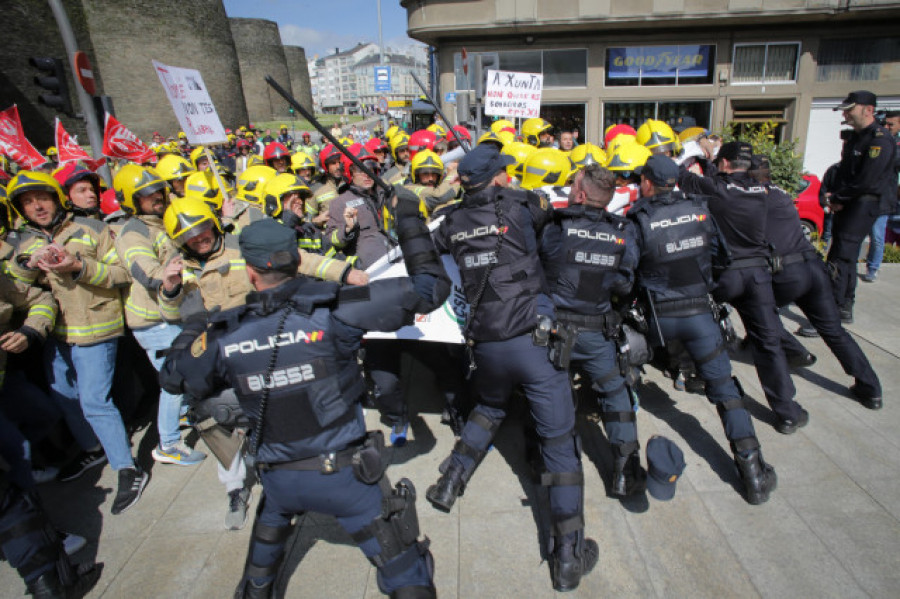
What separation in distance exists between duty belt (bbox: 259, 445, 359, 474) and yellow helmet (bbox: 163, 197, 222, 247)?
1.65m

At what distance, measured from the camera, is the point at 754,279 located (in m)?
3.87

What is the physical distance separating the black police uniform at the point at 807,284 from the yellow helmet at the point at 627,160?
0.97 meters

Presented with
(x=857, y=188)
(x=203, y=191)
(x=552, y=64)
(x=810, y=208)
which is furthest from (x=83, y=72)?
(x=552, y=64)

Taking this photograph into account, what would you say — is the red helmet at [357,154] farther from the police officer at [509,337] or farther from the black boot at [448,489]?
the black boot at [448,489]

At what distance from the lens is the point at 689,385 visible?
4.64 m

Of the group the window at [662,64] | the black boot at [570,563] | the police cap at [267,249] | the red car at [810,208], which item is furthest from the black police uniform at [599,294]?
the window at [662,64]

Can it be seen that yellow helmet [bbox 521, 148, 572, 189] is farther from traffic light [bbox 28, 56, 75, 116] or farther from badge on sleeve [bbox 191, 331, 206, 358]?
traffic light [bbox 28, 56, 75, 116]

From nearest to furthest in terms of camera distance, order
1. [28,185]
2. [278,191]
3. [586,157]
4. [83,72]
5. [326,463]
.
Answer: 1. [326,463]
2. [28,185]
3. [278,191]
4. [586,157]
5. [83,72]

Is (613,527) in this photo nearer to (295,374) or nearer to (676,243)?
(676,243)

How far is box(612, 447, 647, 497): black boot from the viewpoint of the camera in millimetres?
3322

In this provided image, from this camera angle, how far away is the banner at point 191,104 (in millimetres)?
4773

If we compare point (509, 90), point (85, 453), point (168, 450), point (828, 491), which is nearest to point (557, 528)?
point (828, 491)

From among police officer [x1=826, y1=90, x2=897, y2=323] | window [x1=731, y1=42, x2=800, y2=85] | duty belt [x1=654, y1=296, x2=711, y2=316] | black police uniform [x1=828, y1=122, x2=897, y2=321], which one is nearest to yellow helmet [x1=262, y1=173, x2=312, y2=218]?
duty belt [x1=654, y1=296, x2=711, y2=316]

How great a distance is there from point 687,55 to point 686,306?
16931 mm
